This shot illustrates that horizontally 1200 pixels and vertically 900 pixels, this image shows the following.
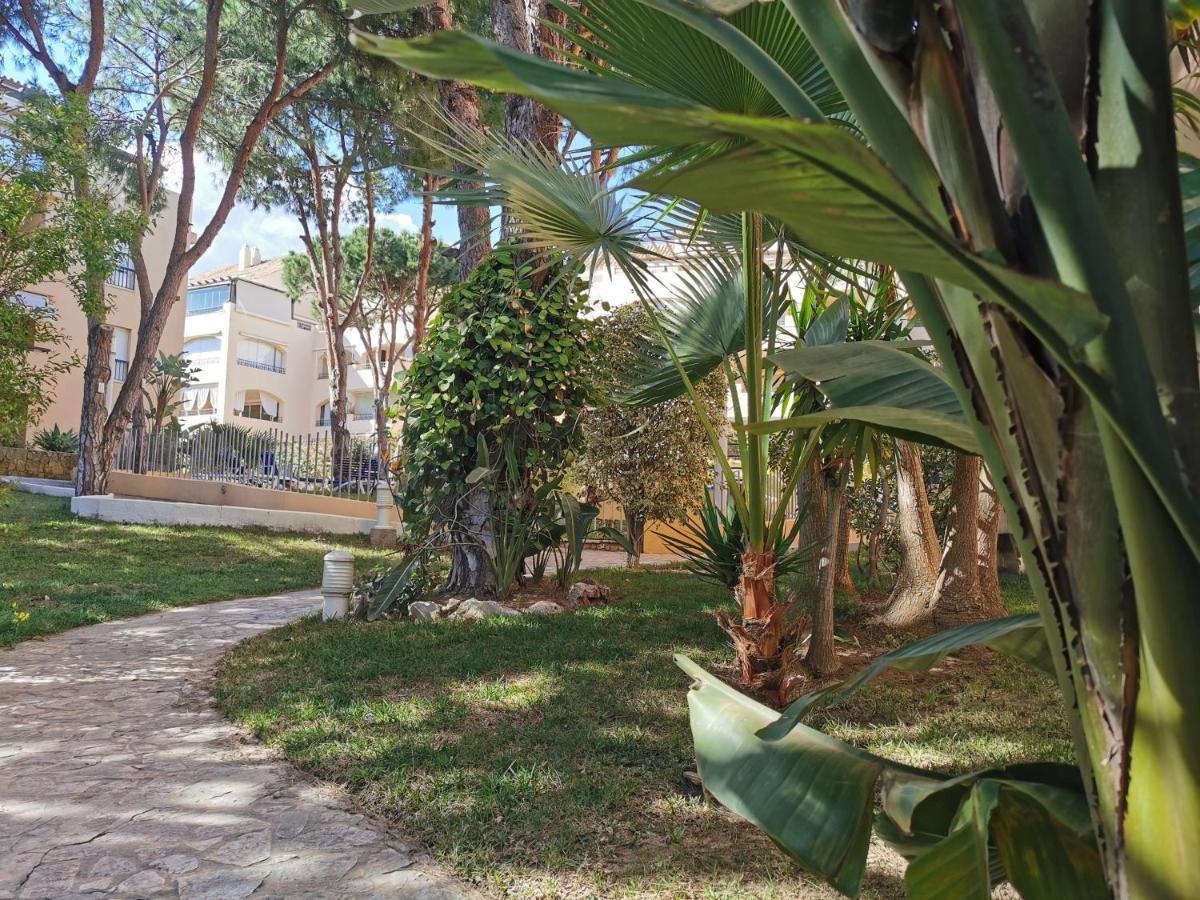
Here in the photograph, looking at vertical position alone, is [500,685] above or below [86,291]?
below

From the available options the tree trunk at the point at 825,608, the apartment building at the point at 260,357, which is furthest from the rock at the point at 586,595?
the apartment building at the point at 260,357

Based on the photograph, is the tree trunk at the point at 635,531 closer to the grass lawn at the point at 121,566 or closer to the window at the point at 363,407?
the grass lawn at the point at 121,566

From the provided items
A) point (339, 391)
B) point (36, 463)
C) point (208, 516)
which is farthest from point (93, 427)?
point (339, 391)

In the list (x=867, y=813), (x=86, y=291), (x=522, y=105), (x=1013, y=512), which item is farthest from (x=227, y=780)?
(x=86, y=291)

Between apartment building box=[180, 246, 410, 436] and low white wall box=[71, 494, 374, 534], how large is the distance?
79.7 feet

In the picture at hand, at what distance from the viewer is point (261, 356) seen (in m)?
41.9

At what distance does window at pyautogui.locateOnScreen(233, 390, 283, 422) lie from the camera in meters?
41.4

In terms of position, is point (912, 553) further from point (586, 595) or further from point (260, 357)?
point (260, 357)

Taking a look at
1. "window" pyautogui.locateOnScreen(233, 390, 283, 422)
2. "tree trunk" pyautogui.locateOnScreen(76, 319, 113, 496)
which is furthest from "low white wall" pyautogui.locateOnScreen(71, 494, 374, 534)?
"window" pyautogui.locateOnScreen(233, 390, 283, 422)

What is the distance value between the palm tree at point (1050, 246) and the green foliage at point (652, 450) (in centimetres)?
979

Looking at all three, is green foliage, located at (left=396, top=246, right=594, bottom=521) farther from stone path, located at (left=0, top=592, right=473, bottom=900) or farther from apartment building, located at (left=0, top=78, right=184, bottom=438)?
apartment building, located at (left=0, top=78, right=184, bottom=438)

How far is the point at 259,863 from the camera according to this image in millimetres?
2768

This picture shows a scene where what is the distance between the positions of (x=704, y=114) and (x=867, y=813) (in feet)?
3.88

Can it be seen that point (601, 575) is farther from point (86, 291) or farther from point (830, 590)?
point (86, 291)
